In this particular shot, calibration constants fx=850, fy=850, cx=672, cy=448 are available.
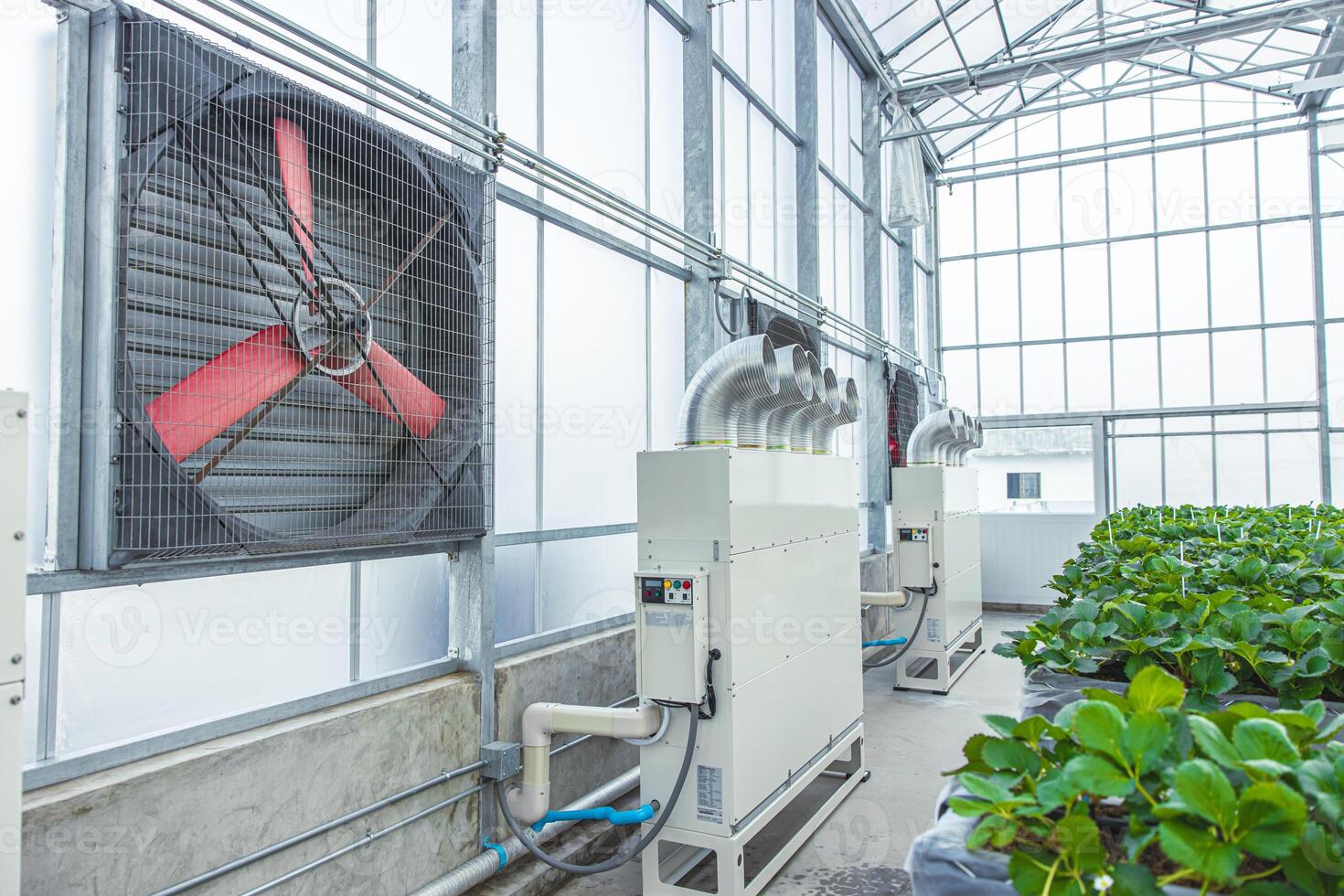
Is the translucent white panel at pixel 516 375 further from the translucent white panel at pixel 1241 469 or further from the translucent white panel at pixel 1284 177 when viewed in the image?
the translucent white panel at pixel 1284 177

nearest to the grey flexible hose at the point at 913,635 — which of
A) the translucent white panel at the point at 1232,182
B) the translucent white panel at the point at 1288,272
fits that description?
the translucent white panel at the point at 1288,272

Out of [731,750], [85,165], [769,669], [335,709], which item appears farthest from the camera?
[769,669]

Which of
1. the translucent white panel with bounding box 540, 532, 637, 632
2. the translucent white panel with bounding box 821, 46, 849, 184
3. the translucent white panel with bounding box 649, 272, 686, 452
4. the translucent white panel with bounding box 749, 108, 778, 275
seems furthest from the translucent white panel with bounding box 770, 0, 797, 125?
the translucent white panel with bounding box 540, 532, 637, 632

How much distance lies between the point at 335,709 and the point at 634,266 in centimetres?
260

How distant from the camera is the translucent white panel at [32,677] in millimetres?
1810

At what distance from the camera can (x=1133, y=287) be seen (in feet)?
30.8

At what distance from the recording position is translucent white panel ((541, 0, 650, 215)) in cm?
373

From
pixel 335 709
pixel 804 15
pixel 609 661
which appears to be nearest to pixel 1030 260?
pixel 804 15

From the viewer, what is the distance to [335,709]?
2436 millimetres

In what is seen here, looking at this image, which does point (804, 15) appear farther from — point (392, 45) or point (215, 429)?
point (215, 429)

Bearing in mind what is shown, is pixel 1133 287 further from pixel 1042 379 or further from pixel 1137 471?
pixel 1137 471

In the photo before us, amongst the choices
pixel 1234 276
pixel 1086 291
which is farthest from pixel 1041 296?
pixel 1234 276

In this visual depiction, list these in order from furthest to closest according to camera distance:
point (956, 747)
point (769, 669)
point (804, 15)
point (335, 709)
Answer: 1. point (804, 15)
2. point (956, 747)
3. point (769, 669)
4. point (335, 709)

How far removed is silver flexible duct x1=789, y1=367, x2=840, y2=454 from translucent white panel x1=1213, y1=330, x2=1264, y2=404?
7.30 m
